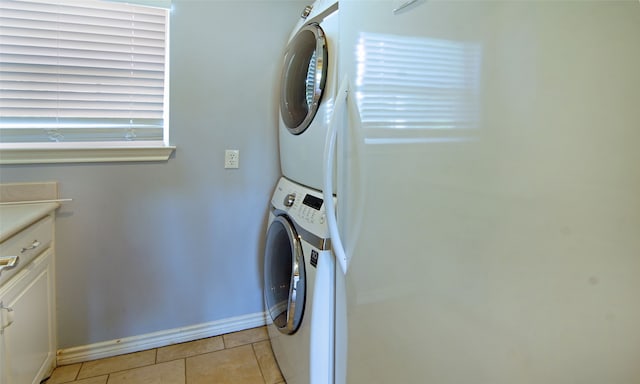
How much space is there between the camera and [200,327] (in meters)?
1.98

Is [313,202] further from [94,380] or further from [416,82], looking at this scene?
[94,380]

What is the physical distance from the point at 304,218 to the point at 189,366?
1.10m

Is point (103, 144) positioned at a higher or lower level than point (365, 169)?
higher

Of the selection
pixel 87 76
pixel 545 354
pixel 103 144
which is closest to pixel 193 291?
pixel 103 144

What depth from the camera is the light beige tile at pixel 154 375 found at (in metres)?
1.63

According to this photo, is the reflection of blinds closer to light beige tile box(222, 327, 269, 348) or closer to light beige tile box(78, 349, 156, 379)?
light beige tile box(222, 327, 269, 348)

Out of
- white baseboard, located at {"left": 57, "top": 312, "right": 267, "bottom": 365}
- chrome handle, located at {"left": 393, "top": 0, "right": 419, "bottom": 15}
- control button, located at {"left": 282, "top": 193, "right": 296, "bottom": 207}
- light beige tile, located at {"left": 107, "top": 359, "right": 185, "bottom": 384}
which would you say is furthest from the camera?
white baseboard, located at {"left": 57, "top": 312, "right": 267, "bottom": 365}

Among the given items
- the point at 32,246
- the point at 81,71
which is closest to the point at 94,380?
the point at 32,246

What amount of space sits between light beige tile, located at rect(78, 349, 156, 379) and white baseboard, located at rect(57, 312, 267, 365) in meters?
0.03

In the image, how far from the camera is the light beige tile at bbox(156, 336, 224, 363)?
182 cm

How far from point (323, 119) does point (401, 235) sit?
63cm

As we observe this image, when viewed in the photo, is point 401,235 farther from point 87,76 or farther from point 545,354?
point 87,76

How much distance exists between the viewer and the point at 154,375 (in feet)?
5.50

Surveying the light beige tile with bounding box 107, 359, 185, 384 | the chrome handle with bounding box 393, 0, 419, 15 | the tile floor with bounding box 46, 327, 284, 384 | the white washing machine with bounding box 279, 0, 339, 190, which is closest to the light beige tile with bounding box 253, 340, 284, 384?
the tile floor with bounding box 46, 327, 284, 384
